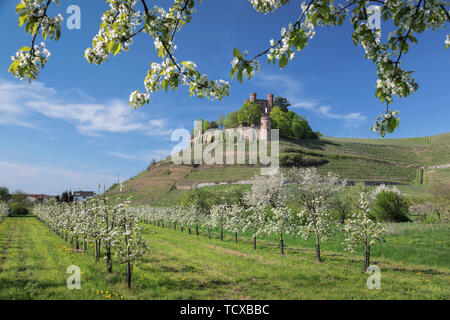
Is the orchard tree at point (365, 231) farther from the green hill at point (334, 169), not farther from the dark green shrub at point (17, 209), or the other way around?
the dark green shrub at point (17, 209)

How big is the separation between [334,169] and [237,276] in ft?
253

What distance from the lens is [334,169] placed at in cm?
8194

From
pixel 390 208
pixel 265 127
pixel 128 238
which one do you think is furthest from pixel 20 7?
pixel 265 127

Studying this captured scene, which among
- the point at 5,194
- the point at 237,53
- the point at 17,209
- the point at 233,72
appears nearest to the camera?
the point at 237,53

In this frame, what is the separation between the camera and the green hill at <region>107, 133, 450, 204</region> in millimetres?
77500

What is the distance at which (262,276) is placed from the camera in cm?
1247

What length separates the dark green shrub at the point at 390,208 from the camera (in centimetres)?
3412

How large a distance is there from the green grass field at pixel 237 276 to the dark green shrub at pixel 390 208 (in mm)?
15491

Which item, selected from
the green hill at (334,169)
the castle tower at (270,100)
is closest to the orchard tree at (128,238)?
the green hill at (334,169)

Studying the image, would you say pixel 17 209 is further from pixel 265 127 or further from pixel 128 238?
pixel 265 127
